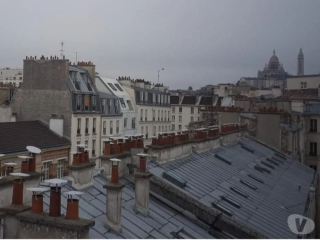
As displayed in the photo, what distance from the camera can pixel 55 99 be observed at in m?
38.9

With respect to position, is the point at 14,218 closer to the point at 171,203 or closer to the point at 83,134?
the point at 171,203

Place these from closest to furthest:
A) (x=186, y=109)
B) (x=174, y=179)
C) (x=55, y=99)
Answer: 1. (x=174, y=179)
2. (x=55, y=99)
3. (x=186, y=109)

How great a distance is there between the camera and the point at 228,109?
3353 cm

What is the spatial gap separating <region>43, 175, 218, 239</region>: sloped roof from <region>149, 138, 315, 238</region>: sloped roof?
1.10 metres

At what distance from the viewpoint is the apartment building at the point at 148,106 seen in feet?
189

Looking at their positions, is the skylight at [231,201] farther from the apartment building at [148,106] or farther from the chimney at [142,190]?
the apartment building at [148,106]

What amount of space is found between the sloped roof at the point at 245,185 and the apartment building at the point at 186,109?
5054 cm

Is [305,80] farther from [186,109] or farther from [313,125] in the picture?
[313,125]

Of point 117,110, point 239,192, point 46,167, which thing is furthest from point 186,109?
point 239,192

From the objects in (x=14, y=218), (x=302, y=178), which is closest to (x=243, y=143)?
(x=302, y=178)

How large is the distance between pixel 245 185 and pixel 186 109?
59.4 metres

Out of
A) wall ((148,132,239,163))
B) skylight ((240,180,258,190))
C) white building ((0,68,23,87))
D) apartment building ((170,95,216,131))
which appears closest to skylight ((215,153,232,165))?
wall ((148,132,239,163))

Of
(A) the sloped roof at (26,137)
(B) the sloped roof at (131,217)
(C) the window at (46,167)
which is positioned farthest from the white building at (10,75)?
(B) the sloped roof at (131,217)

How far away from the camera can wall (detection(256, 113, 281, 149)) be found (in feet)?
101
